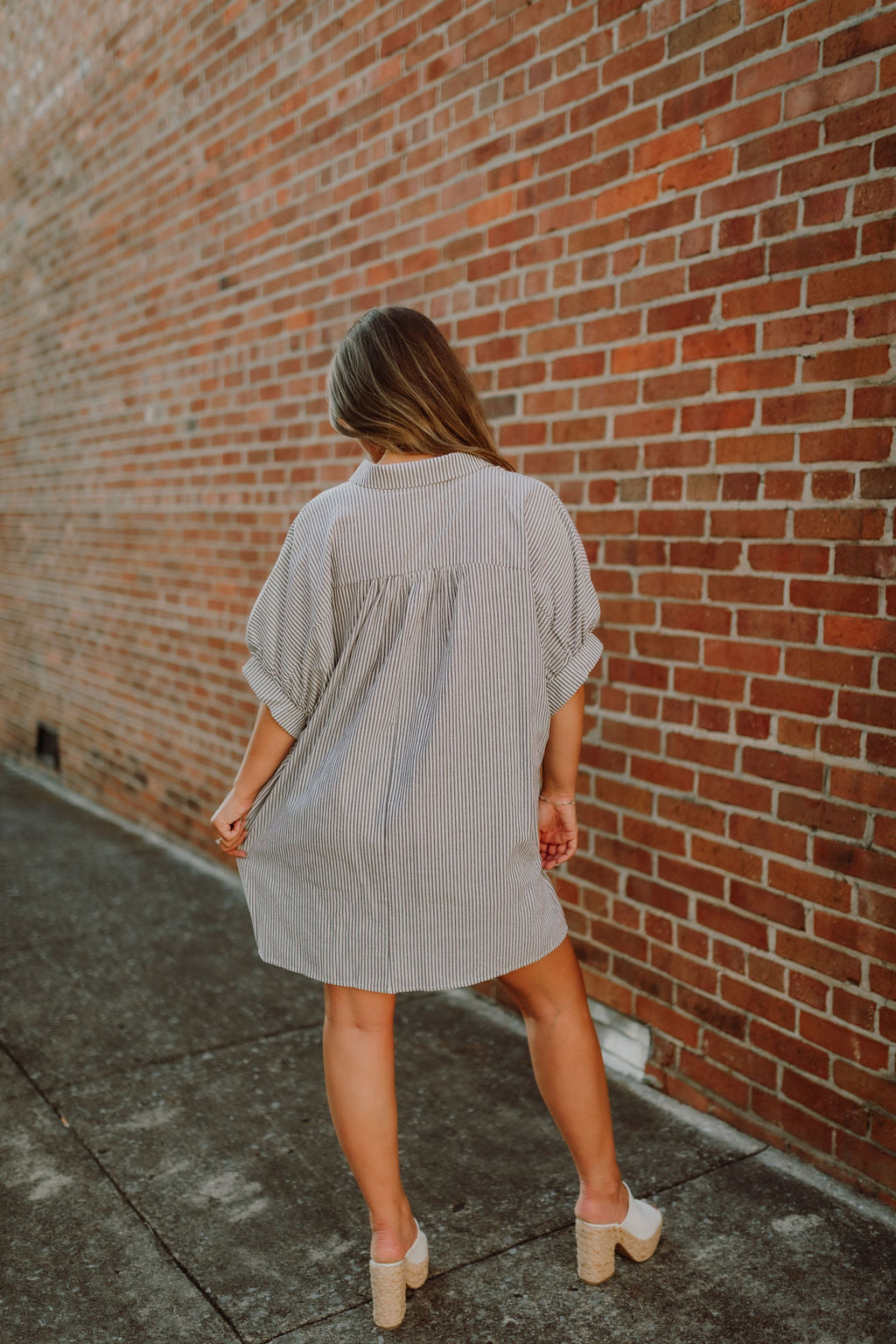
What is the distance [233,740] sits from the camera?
525cm

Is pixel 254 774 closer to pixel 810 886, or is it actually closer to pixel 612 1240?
pixel 612 1240

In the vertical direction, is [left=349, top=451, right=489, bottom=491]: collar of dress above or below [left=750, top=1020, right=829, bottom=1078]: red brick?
above

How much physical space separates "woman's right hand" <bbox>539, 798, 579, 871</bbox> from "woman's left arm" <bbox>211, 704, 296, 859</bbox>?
0.53 m

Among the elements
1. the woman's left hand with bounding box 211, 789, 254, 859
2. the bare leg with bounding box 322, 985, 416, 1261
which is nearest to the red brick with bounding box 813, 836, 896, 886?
the bare leg with bounding box 322, 985, 416, 1261

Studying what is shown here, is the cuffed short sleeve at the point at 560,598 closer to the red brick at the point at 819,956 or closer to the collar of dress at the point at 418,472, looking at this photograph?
the collar of dress at the point at 418,472

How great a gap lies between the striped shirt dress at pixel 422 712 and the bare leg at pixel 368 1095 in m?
0.09

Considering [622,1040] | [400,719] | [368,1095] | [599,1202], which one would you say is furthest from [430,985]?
[622,1040]

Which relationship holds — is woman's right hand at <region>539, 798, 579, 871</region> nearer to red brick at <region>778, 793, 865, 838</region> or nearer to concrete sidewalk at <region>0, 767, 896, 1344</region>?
red brick at <region>778, 793, 865, 838</region>

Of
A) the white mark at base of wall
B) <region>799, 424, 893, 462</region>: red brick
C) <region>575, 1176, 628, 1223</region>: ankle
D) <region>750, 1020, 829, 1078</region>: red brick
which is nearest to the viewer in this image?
<region>575, 1176, 628, 1223</region>: ankle

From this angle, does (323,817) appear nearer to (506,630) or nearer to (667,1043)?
(506,630)

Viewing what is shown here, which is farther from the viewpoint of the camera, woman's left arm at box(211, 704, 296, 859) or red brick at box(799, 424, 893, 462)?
red brick at box(799, 424, 893, 462)

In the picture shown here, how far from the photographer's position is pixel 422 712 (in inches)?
78.9

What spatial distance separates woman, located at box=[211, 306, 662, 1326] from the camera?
1987mm

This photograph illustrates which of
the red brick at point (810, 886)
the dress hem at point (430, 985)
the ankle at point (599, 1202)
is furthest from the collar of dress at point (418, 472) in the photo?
the ankle at point (599, 1202)
